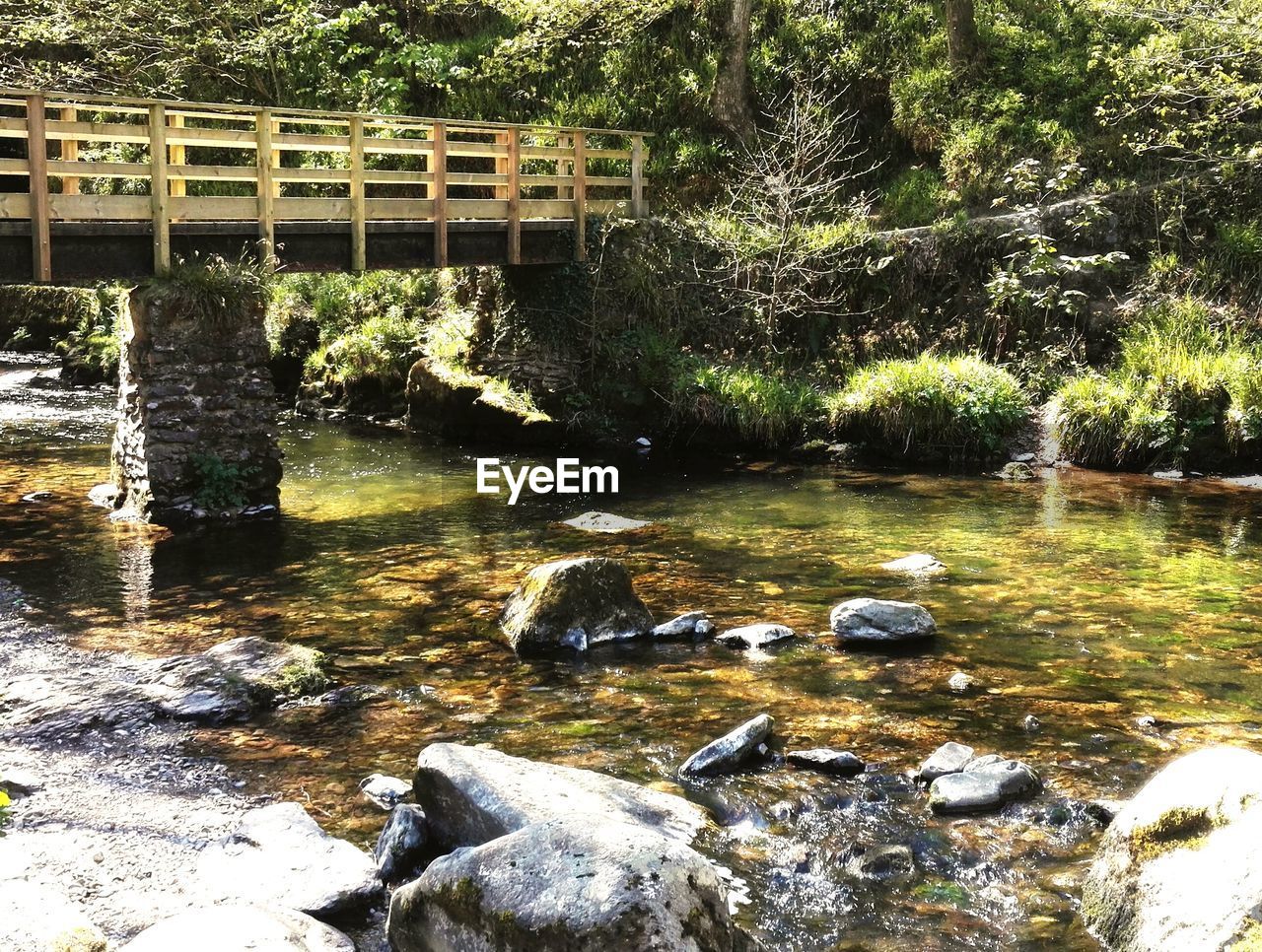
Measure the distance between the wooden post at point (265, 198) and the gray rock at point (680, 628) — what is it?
6.24 m

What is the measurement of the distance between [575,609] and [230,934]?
166 inches

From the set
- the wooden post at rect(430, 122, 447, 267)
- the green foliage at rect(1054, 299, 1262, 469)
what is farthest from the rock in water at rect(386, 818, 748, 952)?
the green foliage at rect(1054, 299, 1262, 469)

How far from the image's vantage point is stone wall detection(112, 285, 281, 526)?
38.1 feet

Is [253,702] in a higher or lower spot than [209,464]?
lower

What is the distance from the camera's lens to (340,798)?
5816 mm

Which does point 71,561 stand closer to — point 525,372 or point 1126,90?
point 525,372

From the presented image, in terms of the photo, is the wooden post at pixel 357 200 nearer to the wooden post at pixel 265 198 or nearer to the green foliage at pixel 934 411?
the wooden post at pixel 265 198

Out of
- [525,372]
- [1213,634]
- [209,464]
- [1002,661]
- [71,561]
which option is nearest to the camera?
[1002,661]

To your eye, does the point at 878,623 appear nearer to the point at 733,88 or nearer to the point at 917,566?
the point at 917,566

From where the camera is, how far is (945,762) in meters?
5.99

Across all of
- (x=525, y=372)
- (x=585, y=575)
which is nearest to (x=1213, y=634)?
(x=585, y=575)

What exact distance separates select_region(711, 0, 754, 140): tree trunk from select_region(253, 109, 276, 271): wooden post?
952 cm

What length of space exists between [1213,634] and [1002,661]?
5.48 ft

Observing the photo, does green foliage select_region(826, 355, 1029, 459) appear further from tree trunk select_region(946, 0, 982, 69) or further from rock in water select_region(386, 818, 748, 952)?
rock in water select_region(386, 818, 748, 952)
